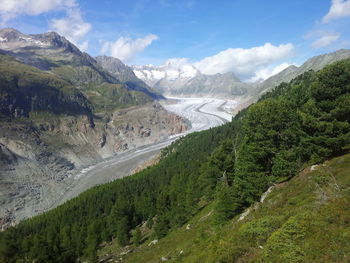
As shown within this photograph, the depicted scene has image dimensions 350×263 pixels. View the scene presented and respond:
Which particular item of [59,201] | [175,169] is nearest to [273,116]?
[175,169]

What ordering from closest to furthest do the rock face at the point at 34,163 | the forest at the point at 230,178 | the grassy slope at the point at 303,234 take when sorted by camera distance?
1. the grassy slope at the point at 303,234
2. the forest at the point at 230,178
3. the rock face at the point at 34,163

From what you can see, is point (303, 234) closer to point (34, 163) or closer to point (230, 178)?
point (230, 178)

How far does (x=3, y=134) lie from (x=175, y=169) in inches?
5060

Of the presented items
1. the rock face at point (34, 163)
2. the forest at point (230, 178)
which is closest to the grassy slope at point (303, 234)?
the forest at point (230, 178)

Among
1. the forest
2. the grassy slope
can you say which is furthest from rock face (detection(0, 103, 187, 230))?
the grassy slope

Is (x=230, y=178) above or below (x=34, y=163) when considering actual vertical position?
below

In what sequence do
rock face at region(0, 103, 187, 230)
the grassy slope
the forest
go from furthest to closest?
rock face at region(0, 103, 187, 230), the forest, the grassy slope

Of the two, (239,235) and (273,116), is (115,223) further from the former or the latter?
(239,235)

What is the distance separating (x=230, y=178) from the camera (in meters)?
48.8

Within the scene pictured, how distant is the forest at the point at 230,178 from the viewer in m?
29.1

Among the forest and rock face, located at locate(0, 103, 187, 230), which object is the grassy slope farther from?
rock face, located at locate(0, 103, 187, 230)

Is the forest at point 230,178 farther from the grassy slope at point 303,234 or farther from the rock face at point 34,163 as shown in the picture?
the rock face at point 34,163

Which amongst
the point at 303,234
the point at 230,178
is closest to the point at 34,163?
the point at 230,178

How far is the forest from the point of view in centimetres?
2906
